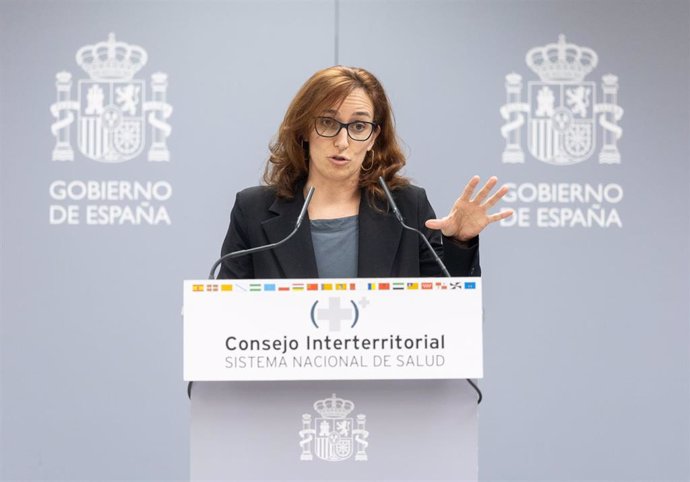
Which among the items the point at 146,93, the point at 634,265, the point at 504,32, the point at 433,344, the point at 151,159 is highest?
the point at 504,32

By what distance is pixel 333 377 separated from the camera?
4.83 ft

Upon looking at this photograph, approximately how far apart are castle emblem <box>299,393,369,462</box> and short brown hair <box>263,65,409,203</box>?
654 mm

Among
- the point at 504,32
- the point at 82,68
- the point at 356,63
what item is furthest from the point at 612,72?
the point at 82,68

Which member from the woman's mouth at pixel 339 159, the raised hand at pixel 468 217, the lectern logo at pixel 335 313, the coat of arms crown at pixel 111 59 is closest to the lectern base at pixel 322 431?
the lectern logo at pixel 335 313

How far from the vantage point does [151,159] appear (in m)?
3.46

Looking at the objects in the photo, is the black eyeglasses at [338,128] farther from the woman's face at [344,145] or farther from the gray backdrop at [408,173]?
the gray backdrop at [408,173]

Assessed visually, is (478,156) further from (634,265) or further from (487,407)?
(487,407)

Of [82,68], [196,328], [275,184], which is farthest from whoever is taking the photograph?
[82,68]

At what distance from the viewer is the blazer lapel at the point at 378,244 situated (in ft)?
6.40

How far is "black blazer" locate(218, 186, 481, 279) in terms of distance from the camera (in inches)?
76.4

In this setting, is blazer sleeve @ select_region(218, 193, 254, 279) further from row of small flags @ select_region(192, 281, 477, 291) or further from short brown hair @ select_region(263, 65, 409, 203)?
row of small flags @ select_region(192, 281, 477, 291)

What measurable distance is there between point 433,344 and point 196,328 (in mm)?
394

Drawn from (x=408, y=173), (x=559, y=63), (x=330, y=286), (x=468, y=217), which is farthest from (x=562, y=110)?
(x=330, y=286)

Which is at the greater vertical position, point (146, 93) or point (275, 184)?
point (146, 93)
